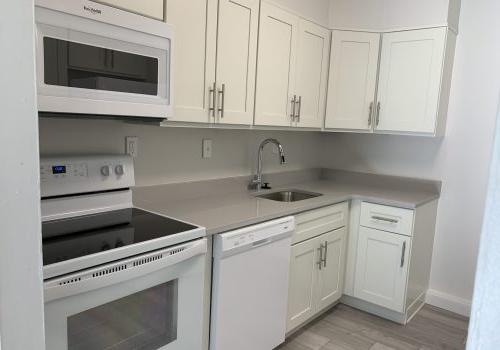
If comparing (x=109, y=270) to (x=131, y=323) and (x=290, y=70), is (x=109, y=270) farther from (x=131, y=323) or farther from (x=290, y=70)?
(x=290, y=70)

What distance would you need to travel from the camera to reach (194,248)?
5.01 feet

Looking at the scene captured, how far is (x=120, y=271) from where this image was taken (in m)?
1.26

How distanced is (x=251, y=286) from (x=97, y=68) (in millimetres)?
1230

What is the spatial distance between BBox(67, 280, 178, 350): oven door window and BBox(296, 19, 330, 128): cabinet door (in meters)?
1.64

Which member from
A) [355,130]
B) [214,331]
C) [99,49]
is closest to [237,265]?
[214,331]

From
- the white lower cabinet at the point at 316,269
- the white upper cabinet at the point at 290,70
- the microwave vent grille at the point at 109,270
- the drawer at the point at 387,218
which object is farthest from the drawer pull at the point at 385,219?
the microwave vent grille at the point at 109,270

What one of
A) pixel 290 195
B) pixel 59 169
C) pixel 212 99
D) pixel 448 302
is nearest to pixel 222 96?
pixel 212 99

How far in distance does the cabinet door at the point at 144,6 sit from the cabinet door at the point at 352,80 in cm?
164

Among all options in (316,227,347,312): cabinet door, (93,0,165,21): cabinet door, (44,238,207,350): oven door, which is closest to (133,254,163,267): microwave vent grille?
(44,238,207,350): oven door

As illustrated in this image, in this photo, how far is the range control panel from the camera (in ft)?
5.02

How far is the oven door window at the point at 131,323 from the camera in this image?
1.23 m

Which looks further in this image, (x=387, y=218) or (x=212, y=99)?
(x=387, y=218)

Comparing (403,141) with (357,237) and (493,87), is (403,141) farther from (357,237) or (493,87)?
(357,237)

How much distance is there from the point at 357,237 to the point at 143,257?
185 cm
